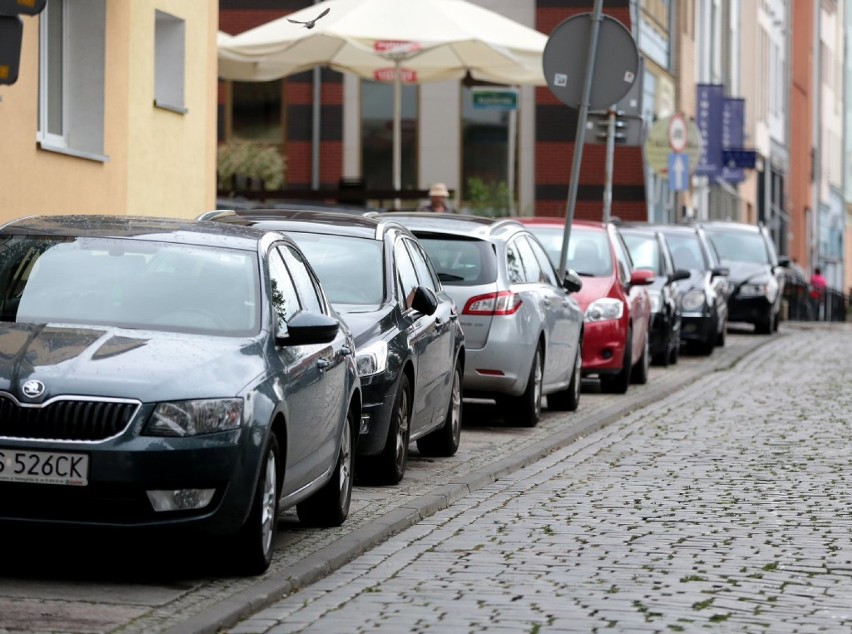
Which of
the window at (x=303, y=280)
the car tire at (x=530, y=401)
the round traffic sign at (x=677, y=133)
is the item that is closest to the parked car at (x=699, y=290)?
the round traffic sign at (x=677, y=133)

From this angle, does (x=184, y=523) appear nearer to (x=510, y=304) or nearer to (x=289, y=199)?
(x=510, y=304)

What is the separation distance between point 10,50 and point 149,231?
128 cm

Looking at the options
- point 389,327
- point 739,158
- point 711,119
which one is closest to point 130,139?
point 389,327

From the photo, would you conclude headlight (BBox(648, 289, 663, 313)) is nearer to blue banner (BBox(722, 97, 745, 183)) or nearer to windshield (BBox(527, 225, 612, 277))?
windshield (BBox(527, 225, 612, 277))

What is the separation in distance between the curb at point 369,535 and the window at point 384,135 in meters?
27.6

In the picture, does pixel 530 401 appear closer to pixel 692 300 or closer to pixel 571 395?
pixel 571 395

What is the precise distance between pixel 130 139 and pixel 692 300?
33.3 ft

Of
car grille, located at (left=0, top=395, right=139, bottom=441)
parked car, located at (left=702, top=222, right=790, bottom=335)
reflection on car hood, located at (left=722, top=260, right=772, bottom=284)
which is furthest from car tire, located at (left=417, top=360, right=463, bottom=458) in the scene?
reflection on car hood, located at (left=722, top=260, right=772, bottom=284)

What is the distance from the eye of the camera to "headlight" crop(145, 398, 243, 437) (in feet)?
24.1

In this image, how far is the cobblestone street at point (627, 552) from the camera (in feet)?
23.8

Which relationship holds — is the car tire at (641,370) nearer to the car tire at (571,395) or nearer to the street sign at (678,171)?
the car tire at (571,395)

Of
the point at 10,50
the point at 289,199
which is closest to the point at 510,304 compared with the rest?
the point at 10,50

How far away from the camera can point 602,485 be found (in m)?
11.6

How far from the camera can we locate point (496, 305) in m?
14.4
